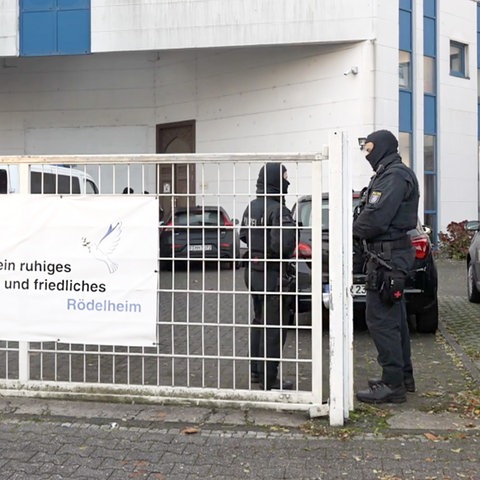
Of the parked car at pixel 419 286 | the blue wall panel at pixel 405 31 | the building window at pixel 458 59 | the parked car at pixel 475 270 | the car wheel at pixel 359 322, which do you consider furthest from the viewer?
the building window at pixel 458 59

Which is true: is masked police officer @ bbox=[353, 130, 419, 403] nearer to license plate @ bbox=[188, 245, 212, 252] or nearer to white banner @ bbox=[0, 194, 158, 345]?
license plate @ bbox=[188, 245, 212, 252]

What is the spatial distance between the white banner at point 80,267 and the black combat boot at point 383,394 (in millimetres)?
1670

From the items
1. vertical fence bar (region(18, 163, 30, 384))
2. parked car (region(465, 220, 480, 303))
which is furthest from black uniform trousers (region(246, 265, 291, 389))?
parked car (region(465, 220, 480, 303))

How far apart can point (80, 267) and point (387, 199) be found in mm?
2292

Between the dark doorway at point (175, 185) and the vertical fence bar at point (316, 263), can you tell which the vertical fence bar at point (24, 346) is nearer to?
the dark doorway at point (175, 185)

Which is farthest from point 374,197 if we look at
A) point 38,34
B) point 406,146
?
point 38,34

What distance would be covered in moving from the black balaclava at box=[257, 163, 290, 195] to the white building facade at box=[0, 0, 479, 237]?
41.4 ft

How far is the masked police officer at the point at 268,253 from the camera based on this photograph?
4.46m

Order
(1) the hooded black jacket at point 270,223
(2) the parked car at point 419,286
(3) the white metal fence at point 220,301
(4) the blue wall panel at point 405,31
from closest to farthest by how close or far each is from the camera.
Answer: (3) the white metal fence at point 220,301, (1) the hooded black jacket at point 270,223, (2) the parked car at point 419,286, (4) the blue wall panel at point 405,31

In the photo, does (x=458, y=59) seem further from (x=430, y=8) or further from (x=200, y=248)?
(x=200, y=248)

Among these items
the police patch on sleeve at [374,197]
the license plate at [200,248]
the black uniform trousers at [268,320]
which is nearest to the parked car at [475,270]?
the police patch on sleeve at [374,197]

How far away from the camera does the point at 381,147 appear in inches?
188

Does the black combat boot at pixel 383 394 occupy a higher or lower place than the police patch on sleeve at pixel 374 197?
lower

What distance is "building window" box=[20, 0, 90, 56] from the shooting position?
18.2 metres
